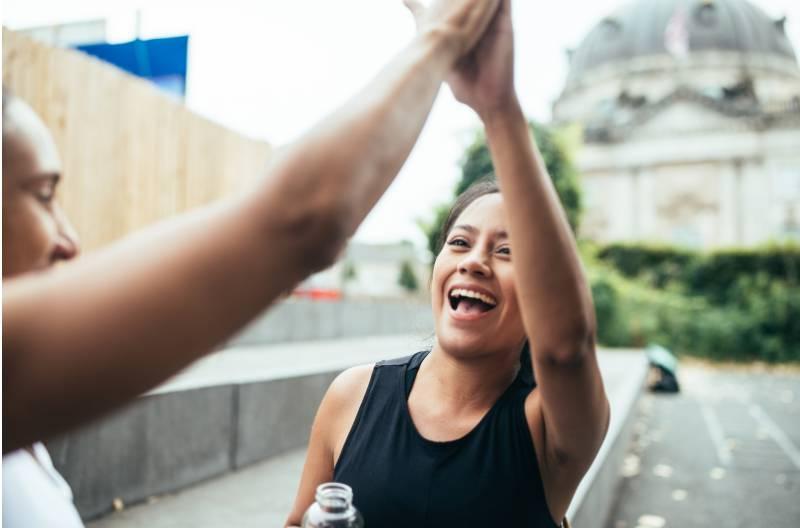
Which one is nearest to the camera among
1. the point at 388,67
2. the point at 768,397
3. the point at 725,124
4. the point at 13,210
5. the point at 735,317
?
the point at 388,67

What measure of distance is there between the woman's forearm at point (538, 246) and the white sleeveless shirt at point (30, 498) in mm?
835

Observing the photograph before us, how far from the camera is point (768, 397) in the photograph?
12773 mm

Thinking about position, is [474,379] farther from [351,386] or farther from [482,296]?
[351,386]

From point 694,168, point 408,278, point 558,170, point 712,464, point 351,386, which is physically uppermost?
point 694,168

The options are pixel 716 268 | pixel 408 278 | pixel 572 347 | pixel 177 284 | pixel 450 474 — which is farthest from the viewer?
pixel 408 278

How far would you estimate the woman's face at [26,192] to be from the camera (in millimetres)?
822

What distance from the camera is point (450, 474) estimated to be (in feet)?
4.54

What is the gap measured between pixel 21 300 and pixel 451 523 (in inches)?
42.9

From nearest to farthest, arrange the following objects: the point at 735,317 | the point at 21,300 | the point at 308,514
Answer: the point at 21,300, the point at 308,514, the point at 735,317

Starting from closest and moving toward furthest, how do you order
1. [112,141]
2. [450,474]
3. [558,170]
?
[450,474] → [112,141] → [558,170]

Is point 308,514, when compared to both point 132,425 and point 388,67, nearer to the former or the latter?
point 388,67

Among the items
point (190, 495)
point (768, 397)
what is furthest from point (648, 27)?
point (190, 495)

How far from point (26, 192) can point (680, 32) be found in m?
50.5

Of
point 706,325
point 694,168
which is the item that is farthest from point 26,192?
point 694,168
